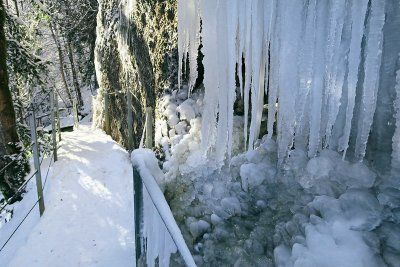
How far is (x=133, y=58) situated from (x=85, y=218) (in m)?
4.03

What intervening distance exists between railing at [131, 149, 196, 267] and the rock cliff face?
263 cm

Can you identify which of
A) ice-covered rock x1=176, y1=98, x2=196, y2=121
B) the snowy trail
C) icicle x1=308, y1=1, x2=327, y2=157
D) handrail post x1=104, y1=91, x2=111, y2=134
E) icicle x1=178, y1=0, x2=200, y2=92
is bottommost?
the snowy trail

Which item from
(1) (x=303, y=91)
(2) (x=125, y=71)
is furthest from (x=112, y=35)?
(1) (x=303, y=91)

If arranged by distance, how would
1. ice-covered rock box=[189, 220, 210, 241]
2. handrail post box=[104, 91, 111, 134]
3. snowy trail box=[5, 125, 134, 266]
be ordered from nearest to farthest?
ice-covered rock box=[189, 220, 210, 241] → snowy trail box=[5, 125, 134, 266] → handrail post box=[104, 91, 111, 134]

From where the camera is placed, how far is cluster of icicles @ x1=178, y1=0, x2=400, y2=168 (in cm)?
194

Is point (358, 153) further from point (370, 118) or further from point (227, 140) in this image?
point (227, 140)

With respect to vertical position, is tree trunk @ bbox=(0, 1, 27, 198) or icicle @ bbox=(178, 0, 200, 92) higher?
icicle @ bbox=(178, 0, 200, 92)

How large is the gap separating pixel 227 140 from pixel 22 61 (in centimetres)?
623

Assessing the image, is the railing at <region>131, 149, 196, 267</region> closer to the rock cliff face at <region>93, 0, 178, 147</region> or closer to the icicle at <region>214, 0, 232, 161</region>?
the icicle at <region>214, 0, 232, 161</region>

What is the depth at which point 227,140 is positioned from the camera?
2773mm

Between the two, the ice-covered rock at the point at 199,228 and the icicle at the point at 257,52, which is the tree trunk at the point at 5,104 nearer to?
the ice-covered rock at the point at 199,228

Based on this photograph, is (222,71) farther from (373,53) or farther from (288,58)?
(373,53)

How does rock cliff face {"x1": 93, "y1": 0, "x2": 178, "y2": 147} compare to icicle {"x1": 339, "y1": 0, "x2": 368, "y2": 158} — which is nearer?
Answer: icicle {"x1": 339, "y1": 0, "x2": 368, "y2": 158}

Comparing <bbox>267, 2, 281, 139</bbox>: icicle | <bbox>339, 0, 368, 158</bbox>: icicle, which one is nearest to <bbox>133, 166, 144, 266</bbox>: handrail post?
<bbox>267, 2, 281, 139</bbox>: icicle
